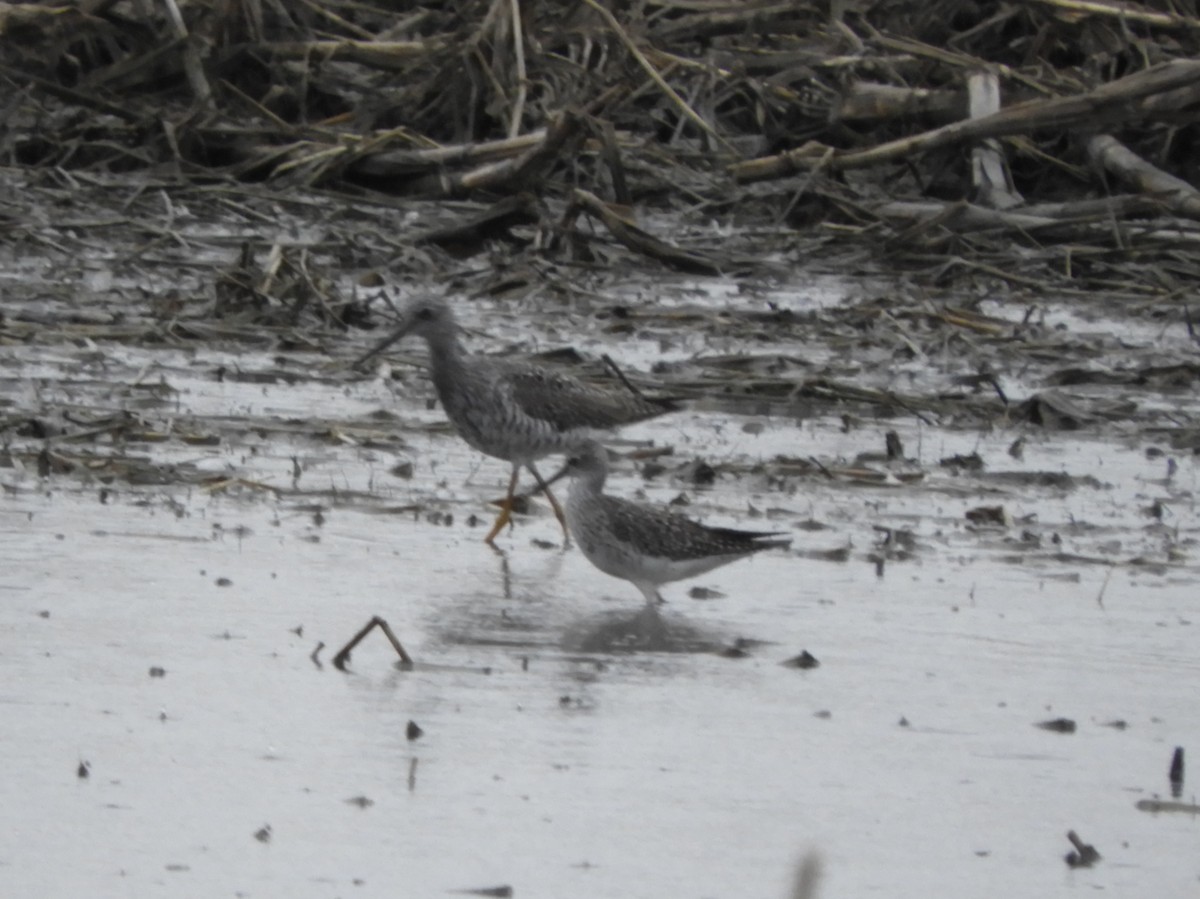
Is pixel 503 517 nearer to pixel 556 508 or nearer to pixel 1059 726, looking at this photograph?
pixel 556 508

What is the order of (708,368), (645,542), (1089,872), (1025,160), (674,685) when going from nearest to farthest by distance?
(1089,872), (674,685), (645,542), (708,368), (1025,160)

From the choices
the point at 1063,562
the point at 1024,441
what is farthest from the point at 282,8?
the point at 1063,562

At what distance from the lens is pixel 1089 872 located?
5.21m

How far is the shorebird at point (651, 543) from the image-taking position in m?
7.57

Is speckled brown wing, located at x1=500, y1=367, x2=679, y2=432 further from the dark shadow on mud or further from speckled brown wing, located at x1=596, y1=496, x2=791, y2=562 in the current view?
the dark shadow on mud

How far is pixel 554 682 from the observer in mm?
6539

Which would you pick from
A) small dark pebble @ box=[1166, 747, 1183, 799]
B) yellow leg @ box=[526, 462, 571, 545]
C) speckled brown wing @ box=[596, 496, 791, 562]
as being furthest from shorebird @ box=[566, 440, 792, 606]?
small dark pebble @ box=[1166, 747, 1183, 799]

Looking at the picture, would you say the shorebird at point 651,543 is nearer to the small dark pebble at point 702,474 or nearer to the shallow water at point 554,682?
the shallow water at point 554,682

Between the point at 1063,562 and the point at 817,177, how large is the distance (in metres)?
7.65

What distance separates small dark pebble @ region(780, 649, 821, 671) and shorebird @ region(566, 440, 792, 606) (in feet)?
2.57

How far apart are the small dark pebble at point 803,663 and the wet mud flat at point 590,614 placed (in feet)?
0.22

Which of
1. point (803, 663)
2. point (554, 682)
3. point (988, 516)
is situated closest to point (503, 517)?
point (988, 516)

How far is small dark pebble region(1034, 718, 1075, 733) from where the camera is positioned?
248 inches

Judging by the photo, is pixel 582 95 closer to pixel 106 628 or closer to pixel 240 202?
pixel 240 202
